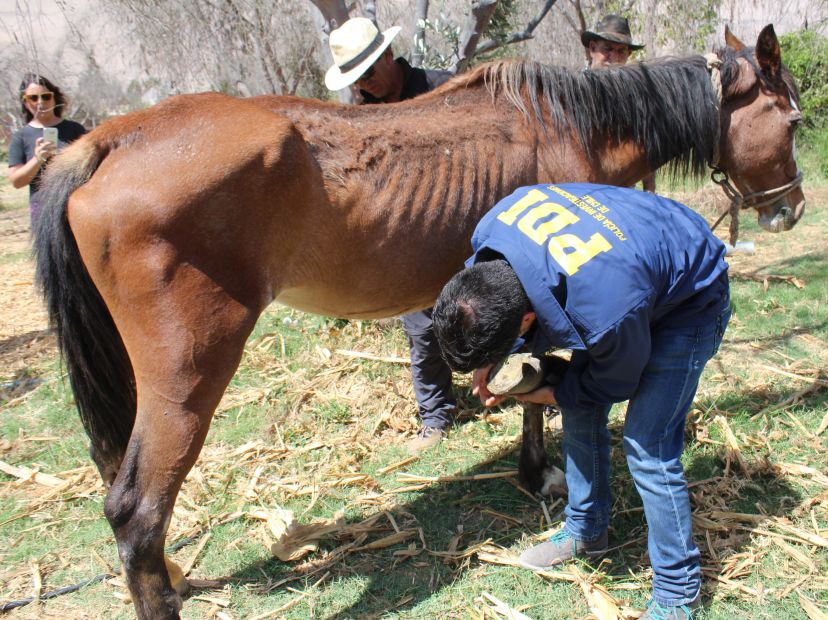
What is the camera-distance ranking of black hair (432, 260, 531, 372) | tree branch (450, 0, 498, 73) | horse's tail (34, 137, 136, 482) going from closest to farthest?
black hair (432, 260, 531, 372) → horse's tail (34, 137, 136, 482) → tree branch (450, 0, 498, 73)

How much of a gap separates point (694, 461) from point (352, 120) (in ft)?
8.50

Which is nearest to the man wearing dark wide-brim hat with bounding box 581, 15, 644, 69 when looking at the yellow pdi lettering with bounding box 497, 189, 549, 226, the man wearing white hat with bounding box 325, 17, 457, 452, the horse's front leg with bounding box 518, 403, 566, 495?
the man wearing white hat with bounding box 325, 17, 457, 452

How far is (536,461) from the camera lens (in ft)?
10.8

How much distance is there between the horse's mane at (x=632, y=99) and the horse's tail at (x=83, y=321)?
1.84 meters

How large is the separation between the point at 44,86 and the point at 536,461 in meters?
4.44

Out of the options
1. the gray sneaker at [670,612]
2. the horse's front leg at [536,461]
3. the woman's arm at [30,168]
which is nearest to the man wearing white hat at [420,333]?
the horse's front leg at [536,461]

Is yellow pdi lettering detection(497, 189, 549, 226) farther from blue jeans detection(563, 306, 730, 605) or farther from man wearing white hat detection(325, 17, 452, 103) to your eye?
man wearing white hat detection(325, 17, 452, 103)

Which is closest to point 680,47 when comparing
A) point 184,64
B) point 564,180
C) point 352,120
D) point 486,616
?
point 184,64

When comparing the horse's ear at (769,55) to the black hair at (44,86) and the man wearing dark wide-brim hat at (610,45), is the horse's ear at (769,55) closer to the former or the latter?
the man wearing dark wide-brim hat at (610,45)

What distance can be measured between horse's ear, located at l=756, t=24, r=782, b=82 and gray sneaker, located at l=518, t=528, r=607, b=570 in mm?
2623

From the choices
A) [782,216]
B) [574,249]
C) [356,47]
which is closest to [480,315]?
[574,249]

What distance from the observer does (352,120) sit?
2721mm

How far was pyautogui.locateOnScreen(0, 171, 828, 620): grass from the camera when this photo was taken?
2.68 m

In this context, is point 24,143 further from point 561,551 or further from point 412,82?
point 561,551
